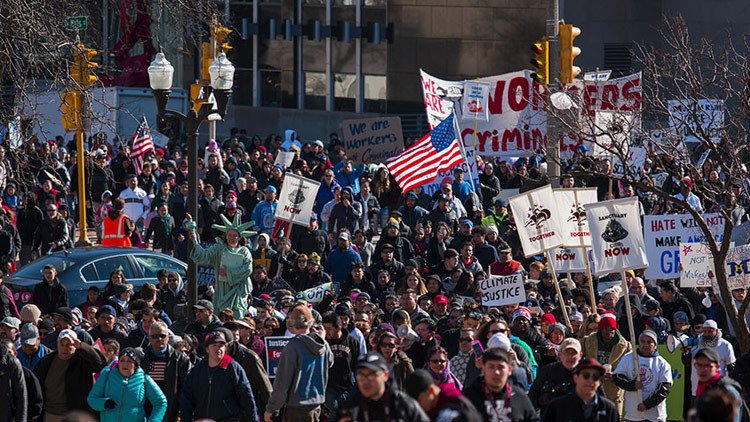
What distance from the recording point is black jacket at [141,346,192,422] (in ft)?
44.7

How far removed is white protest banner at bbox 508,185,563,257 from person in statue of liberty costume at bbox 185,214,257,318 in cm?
284

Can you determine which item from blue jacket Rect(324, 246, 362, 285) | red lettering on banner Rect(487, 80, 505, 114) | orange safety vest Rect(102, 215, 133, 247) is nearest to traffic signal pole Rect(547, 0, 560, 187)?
blue jacket Rect(324, 246, 362, 285)

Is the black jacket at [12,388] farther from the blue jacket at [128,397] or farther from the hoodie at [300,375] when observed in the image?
the hoodie at [300,375]

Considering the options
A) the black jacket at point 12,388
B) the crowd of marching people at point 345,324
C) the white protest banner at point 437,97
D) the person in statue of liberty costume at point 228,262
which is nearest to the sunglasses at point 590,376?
the crowd of marching people at point 345,324

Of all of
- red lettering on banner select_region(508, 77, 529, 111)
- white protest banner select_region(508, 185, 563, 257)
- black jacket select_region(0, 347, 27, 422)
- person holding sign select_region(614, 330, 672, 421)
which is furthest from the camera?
red lettering on banner select_region(508, 77, 529, 111)

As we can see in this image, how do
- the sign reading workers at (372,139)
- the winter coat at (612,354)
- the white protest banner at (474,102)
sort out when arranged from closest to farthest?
1. the winter coat at (612,354)
2. the white protest banner at (474,102)
3. the sign reading workers at (372,139)

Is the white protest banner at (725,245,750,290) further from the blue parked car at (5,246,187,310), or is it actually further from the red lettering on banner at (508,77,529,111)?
the red lettering on banner at (508,77,529,111)

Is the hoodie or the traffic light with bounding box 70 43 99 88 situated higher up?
the traffic light with bounding box 70 43 99 88

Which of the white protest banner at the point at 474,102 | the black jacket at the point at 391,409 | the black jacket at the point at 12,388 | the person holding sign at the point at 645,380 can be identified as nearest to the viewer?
the black jacket at the point at 391,409

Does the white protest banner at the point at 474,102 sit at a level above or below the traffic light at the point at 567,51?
below

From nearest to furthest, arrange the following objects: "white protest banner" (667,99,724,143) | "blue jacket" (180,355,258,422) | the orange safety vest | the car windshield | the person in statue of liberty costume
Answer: "blue jacket" (180,355,258,422) → "white protest banner" (667,99,724,143) → the person in statue of liberty costume → the car windshield → the orange safety vest

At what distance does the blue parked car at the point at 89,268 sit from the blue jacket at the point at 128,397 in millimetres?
7810

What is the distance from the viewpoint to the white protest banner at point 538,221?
17641 mm

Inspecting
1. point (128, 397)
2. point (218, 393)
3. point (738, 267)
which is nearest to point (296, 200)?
point (738, 267)
